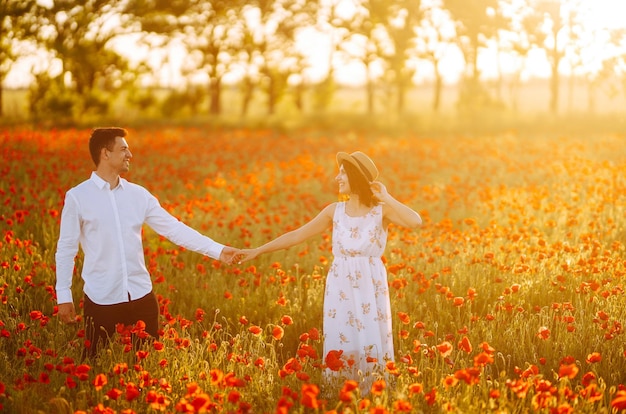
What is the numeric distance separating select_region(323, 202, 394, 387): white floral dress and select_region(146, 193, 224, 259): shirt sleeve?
35.1 inches

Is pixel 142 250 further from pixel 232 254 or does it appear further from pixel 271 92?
pixel 271 92

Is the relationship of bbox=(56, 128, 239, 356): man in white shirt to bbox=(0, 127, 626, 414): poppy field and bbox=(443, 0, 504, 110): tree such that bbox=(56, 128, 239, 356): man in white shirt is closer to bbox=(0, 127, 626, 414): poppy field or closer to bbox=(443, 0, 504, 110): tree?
bbox=(0, 127, 626, 414): poppy field

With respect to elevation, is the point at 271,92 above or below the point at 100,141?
above

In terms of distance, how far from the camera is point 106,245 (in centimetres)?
464

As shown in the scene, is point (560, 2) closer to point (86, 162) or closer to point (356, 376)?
point (86, 162)

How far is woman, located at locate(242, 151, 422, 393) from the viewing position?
4887 millimetres

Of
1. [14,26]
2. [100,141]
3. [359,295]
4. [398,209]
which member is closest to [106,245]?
[100,141]

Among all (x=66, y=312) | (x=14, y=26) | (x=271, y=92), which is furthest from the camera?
(x=271, y=92)

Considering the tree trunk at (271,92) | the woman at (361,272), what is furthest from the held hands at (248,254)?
the tree trunk at (271,92)

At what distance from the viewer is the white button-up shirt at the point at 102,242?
456 cm

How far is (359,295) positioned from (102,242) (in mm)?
1754

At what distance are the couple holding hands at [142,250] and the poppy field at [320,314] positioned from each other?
0.69ft

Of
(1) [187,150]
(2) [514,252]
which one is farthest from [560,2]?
(2) [514,252]

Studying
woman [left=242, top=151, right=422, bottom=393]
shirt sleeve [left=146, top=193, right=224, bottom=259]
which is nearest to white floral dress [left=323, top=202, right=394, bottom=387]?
woman [left=242, top=151, right=422, bottom=393]
